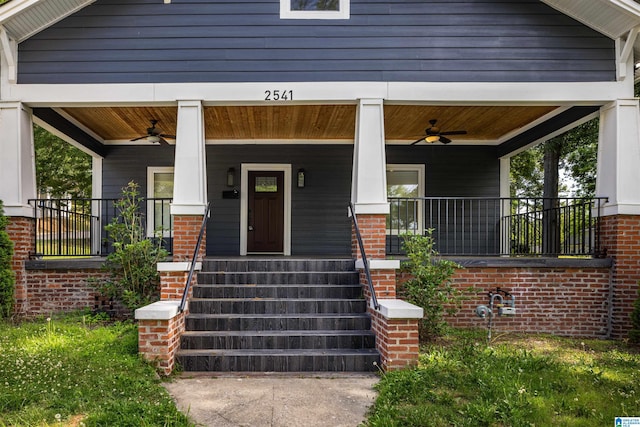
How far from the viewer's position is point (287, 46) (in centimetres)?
564

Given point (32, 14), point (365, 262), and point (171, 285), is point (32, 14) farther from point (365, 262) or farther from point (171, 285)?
point (365, 262)

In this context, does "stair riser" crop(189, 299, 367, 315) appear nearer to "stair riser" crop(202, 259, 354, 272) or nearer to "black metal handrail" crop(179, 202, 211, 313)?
"black metal handrail" crop(179, 202, 211, 313)

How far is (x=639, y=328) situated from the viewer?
496 cm

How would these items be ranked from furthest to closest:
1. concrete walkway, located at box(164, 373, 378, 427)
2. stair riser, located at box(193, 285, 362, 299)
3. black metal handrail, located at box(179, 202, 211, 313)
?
stair riser, located at box(193, 285, 362, 299) → black metal handrail, located at box(179, 202, 211, 313) → concrete walkway, located at box(164, 373, 378, 427)

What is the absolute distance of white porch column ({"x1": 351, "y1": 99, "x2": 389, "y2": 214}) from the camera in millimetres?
5371

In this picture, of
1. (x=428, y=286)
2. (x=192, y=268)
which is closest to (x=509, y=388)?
(x=428, y=286)

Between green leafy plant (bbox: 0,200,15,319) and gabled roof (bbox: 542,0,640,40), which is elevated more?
gabled roof (bbox: 542,0,640,40)

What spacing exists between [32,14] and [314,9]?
3940mm

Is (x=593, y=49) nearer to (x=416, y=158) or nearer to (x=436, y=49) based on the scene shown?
(x=436, y=49)

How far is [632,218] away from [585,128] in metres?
6.78

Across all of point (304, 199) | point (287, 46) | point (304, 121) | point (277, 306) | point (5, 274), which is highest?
point (287, 46)

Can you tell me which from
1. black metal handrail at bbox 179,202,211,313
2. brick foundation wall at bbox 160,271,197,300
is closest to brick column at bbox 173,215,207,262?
black metal handrail at bbox 179,202,211,313

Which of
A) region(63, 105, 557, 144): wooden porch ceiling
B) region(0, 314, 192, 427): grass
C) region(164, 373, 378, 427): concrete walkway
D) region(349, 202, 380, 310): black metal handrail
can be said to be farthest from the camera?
region(63, 105, 557, 144): wooden porch ceiling

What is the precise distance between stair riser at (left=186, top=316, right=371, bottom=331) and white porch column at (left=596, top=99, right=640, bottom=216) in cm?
401
